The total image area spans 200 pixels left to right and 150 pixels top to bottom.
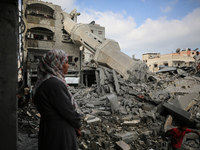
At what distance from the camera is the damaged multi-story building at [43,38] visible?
1747 cm

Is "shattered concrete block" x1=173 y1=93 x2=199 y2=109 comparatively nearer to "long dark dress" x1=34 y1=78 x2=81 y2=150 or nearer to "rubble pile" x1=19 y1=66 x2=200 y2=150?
"rubble pile" x1=19 y1=66 x2=200 y2=150

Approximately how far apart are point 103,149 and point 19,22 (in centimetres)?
388

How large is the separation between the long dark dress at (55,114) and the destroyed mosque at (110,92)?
1.14m

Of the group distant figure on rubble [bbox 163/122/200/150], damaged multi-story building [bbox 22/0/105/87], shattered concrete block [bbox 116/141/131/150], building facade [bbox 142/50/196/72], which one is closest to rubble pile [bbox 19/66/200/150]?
shattered concrete block [bbox 116/141/131/150]

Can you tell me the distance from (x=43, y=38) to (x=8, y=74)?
19.4m

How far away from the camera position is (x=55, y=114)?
1.52m

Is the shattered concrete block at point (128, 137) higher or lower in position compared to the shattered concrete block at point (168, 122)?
lower

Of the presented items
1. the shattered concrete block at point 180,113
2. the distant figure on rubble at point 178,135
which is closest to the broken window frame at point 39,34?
the shattered concrete block at point 180,113

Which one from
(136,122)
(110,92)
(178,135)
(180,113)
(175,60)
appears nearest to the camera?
(178,135)

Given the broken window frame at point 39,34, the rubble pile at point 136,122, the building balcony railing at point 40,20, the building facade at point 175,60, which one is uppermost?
the building balcony railing at point 40,20

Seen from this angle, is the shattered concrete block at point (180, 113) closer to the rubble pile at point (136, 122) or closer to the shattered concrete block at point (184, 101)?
the rubble pile at point (136, 122)

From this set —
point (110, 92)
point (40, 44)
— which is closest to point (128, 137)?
point (110, 92)

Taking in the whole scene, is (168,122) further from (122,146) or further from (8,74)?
(8,74)

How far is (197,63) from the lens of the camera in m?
13.0
